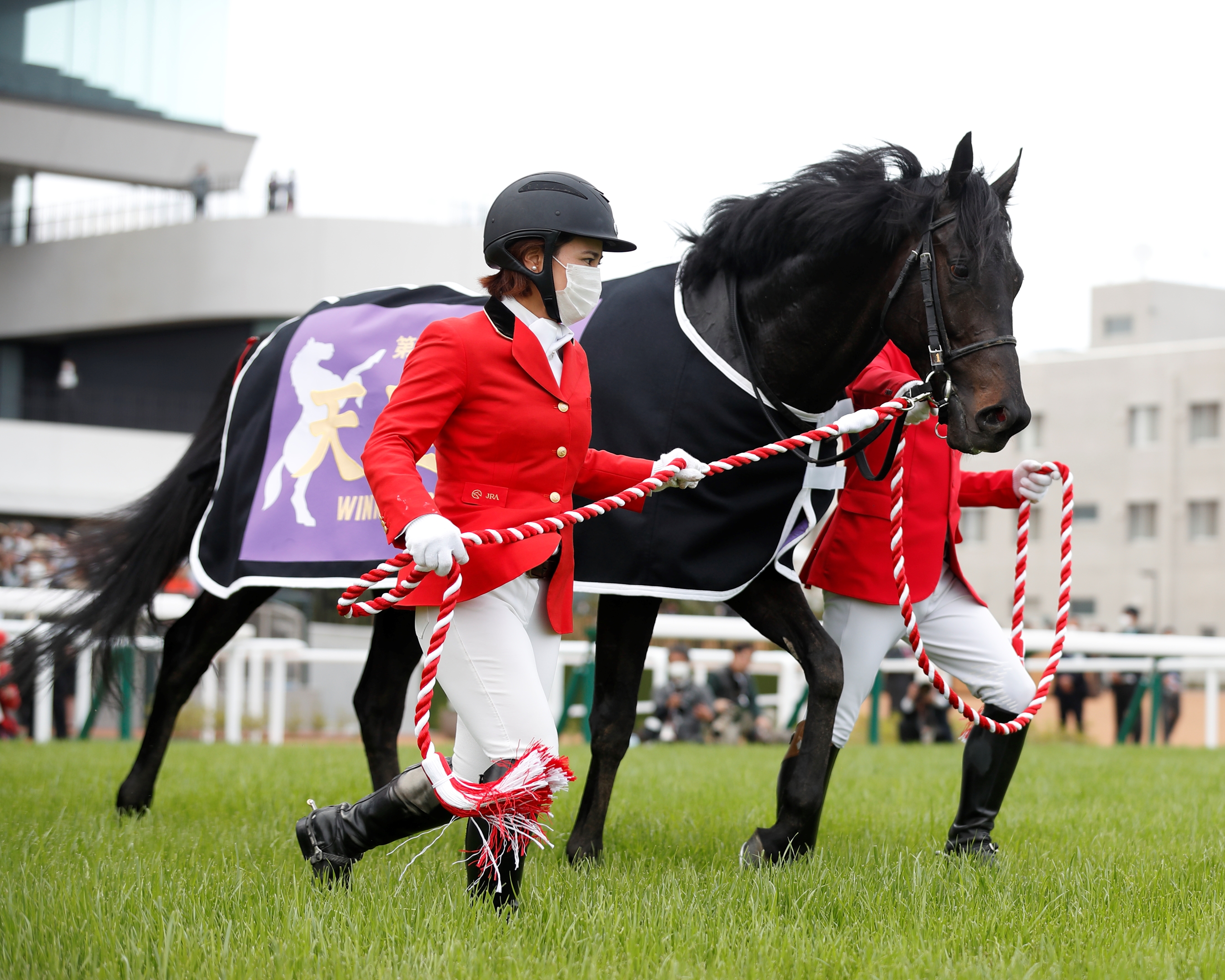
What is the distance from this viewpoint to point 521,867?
3182mm

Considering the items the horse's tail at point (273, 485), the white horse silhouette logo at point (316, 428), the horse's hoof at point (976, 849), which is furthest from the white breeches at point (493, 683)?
the horse's tail at point (273, 485)

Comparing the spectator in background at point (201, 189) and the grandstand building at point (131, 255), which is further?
the spectator in background at point (201, 189)

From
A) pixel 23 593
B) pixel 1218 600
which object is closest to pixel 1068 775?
pixel 23 593

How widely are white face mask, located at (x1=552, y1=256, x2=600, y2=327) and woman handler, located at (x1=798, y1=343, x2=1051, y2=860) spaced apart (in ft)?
3.97

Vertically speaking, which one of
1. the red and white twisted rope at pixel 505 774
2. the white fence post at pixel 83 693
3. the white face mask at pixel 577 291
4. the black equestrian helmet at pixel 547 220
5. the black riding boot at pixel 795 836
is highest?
the black equestrian helmet at pixel 547 220

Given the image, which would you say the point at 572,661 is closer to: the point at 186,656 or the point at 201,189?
the point at 186,656

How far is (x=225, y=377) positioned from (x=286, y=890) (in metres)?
2.95

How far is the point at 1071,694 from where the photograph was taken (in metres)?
15.3

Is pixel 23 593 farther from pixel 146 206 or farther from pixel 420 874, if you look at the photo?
pixel 146 206

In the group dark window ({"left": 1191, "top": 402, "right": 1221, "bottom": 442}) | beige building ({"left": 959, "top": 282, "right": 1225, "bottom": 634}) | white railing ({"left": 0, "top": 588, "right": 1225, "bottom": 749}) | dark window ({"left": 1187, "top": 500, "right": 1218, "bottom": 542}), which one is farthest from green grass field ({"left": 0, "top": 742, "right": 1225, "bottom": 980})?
dark window ({"left": 1191, "top": 402, "right": 1221, "bottom": 442})

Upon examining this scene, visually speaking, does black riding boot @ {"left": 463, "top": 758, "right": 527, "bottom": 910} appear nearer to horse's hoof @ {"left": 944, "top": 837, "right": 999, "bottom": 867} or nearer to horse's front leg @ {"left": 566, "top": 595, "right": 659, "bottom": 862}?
horse's front leg @ {"left": 566, "top": 595, "right": 659, "bottom": 862}

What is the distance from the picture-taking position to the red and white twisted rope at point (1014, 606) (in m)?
3.73

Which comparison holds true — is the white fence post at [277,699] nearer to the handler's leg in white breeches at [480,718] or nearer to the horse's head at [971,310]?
the handler's leg in white breeches at [480,718]

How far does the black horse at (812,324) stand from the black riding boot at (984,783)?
0.50 m
